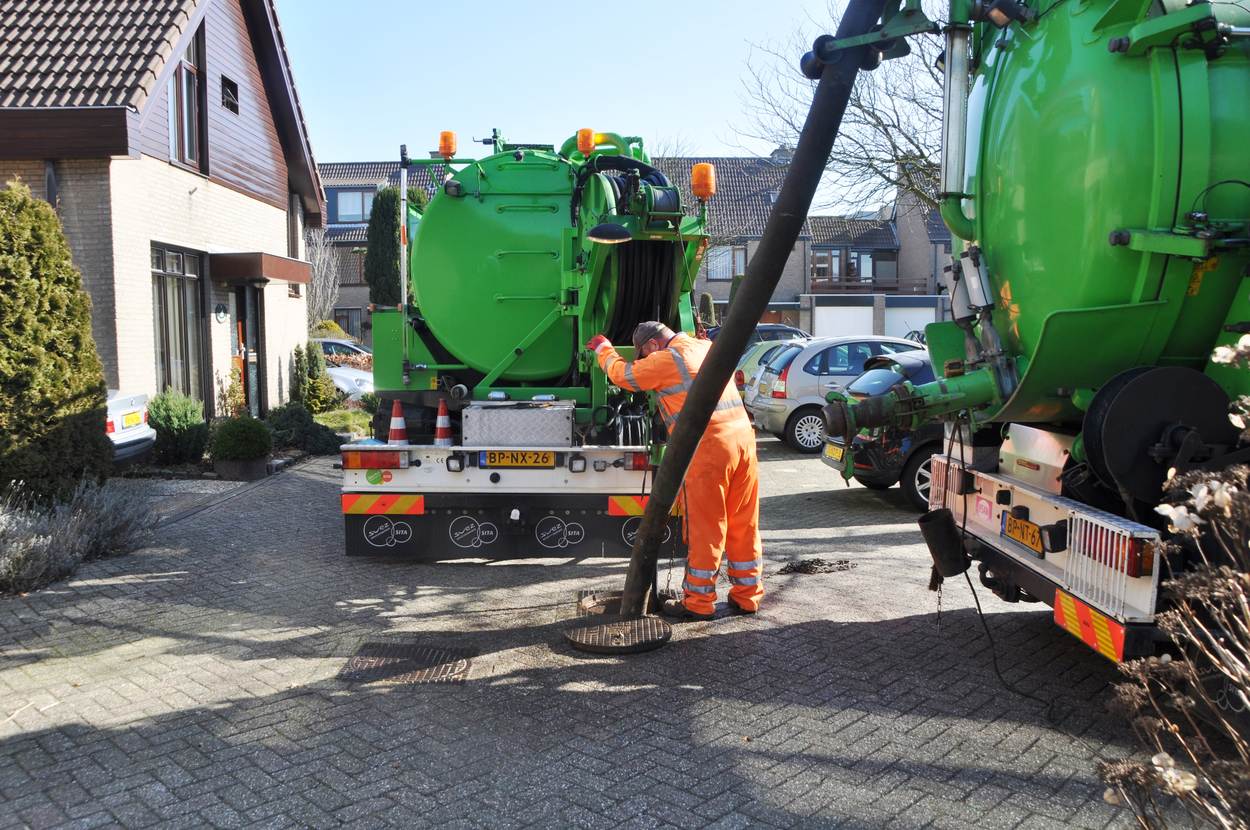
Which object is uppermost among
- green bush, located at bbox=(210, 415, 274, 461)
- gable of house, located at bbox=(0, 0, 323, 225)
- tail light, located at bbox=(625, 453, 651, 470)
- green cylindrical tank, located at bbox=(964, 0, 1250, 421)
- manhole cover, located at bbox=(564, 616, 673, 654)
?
gable of house, located at bbox=(0, 0, 323, 225)

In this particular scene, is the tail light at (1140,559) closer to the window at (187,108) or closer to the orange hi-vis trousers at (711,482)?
the orange hi-vis trousers at (711,482)

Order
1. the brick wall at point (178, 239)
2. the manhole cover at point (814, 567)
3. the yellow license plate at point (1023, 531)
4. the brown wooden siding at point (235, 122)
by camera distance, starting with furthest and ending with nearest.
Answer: the brown wooden siding at point (235, 122)
the brick wall at point (178, 239)
the manhole cover at point (814, 567)
the yellow license plate at point (1023, 531)

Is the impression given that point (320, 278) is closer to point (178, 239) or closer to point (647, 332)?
point (178, 239)

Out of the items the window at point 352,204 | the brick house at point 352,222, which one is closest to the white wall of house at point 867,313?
the brick house at point 352,222

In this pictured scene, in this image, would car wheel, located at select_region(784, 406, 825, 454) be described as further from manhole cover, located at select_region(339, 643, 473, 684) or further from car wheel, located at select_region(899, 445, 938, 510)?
manhole cover, located at select_region(339, 643, 473, 684)

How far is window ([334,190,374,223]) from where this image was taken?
Answer: 42406 mm

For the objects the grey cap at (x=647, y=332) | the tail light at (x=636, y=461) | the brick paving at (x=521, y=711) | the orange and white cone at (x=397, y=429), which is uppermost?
the grey cap at (x=647, y=332)

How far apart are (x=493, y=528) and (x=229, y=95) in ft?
35.5

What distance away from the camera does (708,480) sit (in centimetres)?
540

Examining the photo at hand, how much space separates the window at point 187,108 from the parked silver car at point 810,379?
8371mm

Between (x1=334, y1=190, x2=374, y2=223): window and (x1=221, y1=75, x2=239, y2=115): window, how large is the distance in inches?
1113

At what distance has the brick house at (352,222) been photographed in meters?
39.5

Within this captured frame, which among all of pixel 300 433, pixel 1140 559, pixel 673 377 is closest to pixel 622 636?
pixel 673 377

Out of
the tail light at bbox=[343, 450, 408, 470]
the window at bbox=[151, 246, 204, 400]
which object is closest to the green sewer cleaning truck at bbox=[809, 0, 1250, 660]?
the tail light at bbox=[343, 450, 408, 470]
